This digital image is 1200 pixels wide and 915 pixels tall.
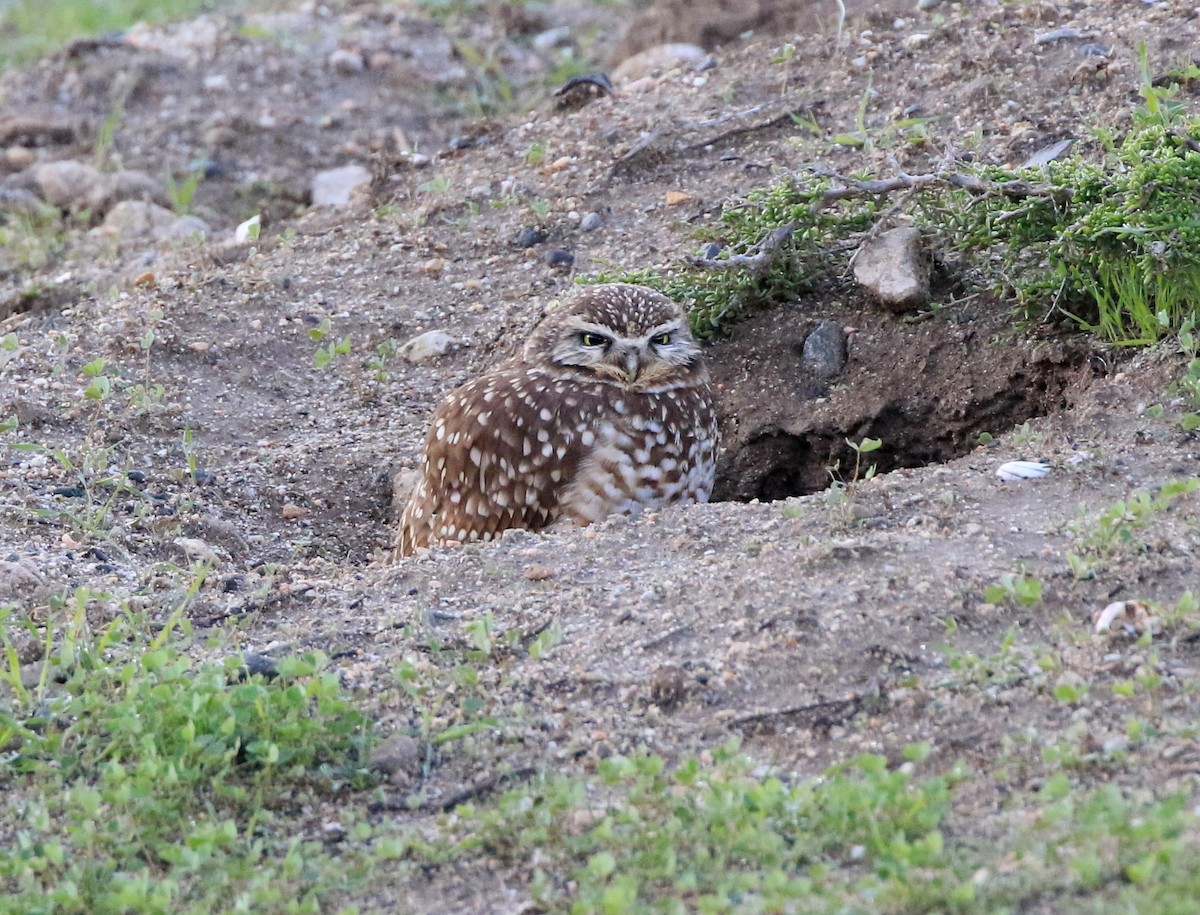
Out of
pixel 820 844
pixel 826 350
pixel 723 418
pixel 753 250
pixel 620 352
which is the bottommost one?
pixel 723 418

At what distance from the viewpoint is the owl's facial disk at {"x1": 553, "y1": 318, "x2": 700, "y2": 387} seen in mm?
4801

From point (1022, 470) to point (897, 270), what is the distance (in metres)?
1.23

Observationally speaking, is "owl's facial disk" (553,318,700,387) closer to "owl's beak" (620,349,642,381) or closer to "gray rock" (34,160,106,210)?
"owl's beak" (620,349,642,381)

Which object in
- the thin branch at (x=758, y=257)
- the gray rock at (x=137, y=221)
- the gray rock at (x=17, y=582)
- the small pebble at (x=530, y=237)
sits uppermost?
the thin branch at (x=758, y=257)

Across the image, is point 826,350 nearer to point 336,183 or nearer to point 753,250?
point 753,250

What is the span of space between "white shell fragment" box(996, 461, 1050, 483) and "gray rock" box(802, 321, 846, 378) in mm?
1218

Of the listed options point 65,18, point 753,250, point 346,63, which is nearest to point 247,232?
point 753,250

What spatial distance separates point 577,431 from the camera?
184 inches

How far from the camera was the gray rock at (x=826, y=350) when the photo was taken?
5.30m

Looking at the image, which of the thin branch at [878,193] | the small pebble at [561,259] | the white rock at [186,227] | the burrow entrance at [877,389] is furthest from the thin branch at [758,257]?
the white rock at [186,227]

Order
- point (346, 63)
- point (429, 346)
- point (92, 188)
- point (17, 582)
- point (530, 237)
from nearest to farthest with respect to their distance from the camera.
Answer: point (17, 582)
point (429, 346)
point (530, 237)
point (92, 188)
point (346, 63)

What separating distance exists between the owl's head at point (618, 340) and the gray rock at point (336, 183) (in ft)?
11.4

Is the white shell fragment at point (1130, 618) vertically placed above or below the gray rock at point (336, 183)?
above

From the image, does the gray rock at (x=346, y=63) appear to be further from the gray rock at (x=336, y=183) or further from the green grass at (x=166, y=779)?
the green grass at (x=166, y=779)
